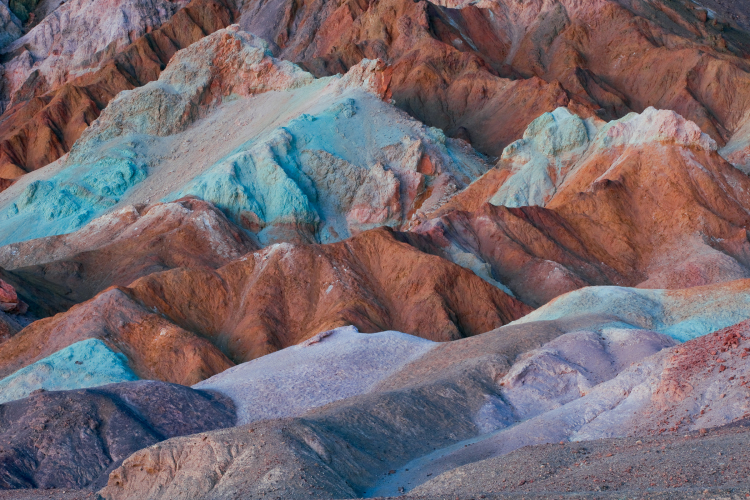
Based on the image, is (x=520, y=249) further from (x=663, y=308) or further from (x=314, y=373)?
(x=314, y=373)

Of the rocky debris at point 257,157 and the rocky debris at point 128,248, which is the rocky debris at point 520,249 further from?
the rocky debris at point 128,248

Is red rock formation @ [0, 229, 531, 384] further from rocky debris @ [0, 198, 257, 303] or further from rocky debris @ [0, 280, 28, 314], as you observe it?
rocky debris @ [0, 198, 257, 303]

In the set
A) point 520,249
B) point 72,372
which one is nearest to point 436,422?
point 72,372

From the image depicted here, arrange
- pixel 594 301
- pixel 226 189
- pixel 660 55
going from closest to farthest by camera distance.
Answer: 1. pixel 594 301
2. pixel 226 189
3. pixel 660 55

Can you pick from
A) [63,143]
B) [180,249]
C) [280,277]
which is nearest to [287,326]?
[280,277]

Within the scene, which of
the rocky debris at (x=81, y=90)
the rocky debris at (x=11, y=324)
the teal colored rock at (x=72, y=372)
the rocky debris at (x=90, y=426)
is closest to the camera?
the rocky debris at (x=90, y=426)

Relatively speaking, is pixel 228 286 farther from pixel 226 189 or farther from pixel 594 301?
pixel 594 301

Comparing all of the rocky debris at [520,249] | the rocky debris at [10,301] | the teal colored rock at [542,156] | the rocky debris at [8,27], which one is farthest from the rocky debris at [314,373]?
the rocky debris at [8,27]
